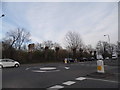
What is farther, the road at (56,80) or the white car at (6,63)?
the white car at (6,63)

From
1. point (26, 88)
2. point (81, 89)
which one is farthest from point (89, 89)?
point (26, 88)

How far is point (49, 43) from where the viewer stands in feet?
269

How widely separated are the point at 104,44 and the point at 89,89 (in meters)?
102

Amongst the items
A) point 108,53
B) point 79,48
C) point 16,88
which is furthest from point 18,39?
point 108,53

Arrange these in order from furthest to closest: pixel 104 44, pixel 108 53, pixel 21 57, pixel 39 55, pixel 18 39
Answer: pixel 108 53 < pixel 104 44 < pixel 18 39 < pixel 39 55 < pixel 21 57

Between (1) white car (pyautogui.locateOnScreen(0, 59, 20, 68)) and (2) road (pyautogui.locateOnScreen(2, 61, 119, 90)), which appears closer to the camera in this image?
(2) road (pyautogui.locateOnScreen(2, 61, 119, 90))

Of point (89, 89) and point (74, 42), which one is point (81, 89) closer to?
point (89, 89)

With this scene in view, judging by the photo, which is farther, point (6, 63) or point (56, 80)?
point (6, 63)

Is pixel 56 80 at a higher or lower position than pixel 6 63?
lower

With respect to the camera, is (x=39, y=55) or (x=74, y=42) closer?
(x=39, y=55)

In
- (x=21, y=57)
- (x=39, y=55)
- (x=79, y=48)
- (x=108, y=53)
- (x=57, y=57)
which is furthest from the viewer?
(x=108, y=53)

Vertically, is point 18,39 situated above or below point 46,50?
above

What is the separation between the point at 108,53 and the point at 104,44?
41.0 ft

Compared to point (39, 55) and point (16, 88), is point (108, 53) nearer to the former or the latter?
point (39, 55)
